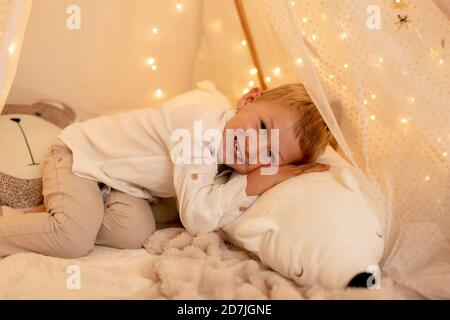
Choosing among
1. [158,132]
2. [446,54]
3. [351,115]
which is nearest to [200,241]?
[158,132]

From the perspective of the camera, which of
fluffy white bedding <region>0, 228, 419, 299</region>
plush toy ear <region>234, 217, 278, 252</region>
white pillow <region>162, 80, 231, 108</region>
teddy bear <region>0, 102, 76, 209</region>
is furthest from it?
white pillow <region>162, 80, 231, 108</region>

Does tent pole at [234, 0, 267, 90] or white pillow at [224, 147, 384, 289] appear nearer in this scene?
white pillow at [224, 147, 384, 289]

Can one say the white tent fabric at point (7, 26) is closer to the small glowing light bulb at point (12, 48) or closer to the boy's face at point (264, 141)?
the small glowing light bulb at point (12, 48)

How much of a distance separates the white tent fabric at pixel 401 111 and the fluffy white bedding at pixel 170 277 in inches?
6.3

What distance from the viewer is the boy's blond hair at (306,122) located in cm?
136

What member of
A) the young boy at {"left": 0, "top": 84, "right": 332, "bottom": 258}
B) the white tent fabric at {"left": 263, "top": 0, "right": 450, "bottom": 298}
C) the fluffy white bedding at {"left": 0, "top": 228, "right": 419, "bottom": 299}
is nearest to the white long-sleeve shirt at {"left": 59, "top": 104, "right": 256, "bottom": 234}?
the young boy at {"left": 0, "top": 84, "right": 332, "bottom": 258}

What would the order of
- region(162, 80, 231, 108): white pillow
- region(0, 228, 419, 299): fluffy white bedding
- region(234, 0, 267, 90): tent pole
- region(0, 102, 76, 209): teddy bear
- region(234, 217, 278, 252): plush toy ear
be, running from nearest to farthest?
region(0, 228, 419, 299): fluffy white bedding → region(234, 217, 278, 252): plush toy ear → region(0, 102, 76, 209): teddy bear → region(162, 80, 231, 108): white pillow → region(234, 0, 267, 90): tent pole

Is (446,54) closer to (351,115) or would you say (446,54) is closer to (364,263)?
(351,115)

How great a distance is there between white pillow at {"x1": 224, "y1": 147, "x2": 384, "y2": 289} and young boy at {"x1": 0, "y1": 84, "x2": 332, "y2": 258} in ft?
0.39

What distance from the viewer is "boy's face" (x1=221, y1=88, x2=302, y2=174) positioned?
53.1 inches

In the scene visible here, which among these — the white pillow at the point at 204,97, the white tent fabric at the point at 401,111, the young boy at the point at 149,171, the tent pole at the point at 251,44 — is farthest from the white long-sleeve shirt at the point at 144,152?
the tent pole at the point at 251,44

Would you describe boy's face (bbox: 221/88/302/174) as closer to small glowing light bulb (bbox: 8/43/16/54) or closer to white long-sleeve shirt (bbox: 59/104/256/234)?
white long-sleeve shirt (bbox: 59/104/256/234)

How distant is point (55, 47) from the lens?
1866 millimetres

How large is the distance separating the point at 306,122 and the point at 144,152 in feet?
1.59
